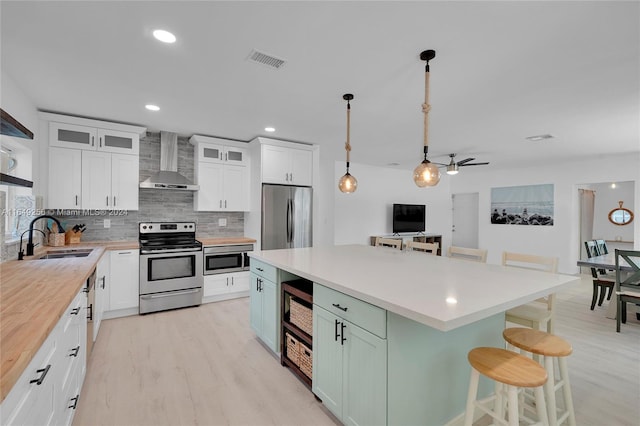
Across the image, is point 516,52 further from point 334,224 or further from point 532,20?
point 334,224

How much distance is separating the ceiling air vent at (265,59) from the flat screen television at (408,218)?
19.0 ft

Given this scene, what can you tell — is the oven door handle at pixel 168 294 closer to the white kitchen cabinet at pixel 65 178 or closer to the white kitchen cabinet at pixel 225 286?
the white kitchen cabinet at pixel 225 286

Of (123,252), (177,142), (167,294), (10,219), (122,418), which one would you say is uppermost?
(177,142)

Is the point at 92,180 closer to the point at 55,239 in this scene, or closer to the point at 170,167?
the point at 55,239

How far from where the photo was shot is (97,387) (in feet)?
7.38

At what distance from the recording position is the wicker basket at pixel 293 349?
236 cm

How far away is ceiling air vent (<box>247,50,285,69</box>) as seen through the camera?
2175 millimetres

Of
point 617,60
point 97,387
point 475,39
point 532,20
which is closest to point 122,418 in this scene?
point 97,387

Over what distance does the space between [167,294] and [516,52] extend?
4.49m

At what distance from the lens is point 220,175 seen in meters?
4.63

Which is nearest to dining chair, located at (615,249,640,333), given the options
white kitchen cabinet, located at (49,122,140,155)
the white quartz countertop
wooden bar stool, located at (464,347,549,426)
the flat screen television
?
the white quartz countertop

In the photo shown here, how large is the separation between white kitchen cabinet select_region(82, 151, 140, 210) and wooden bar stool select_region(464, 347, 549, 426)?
13.9 ft

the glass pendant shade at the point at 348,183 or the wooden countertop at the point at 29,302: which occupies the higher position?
the glass pendant shade at the point at 348,183

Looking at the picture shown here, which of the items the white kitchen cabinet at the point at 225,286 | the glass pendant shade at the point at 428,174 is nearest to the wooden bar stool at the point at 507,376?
the glass pendant shade at the point at 428,174
